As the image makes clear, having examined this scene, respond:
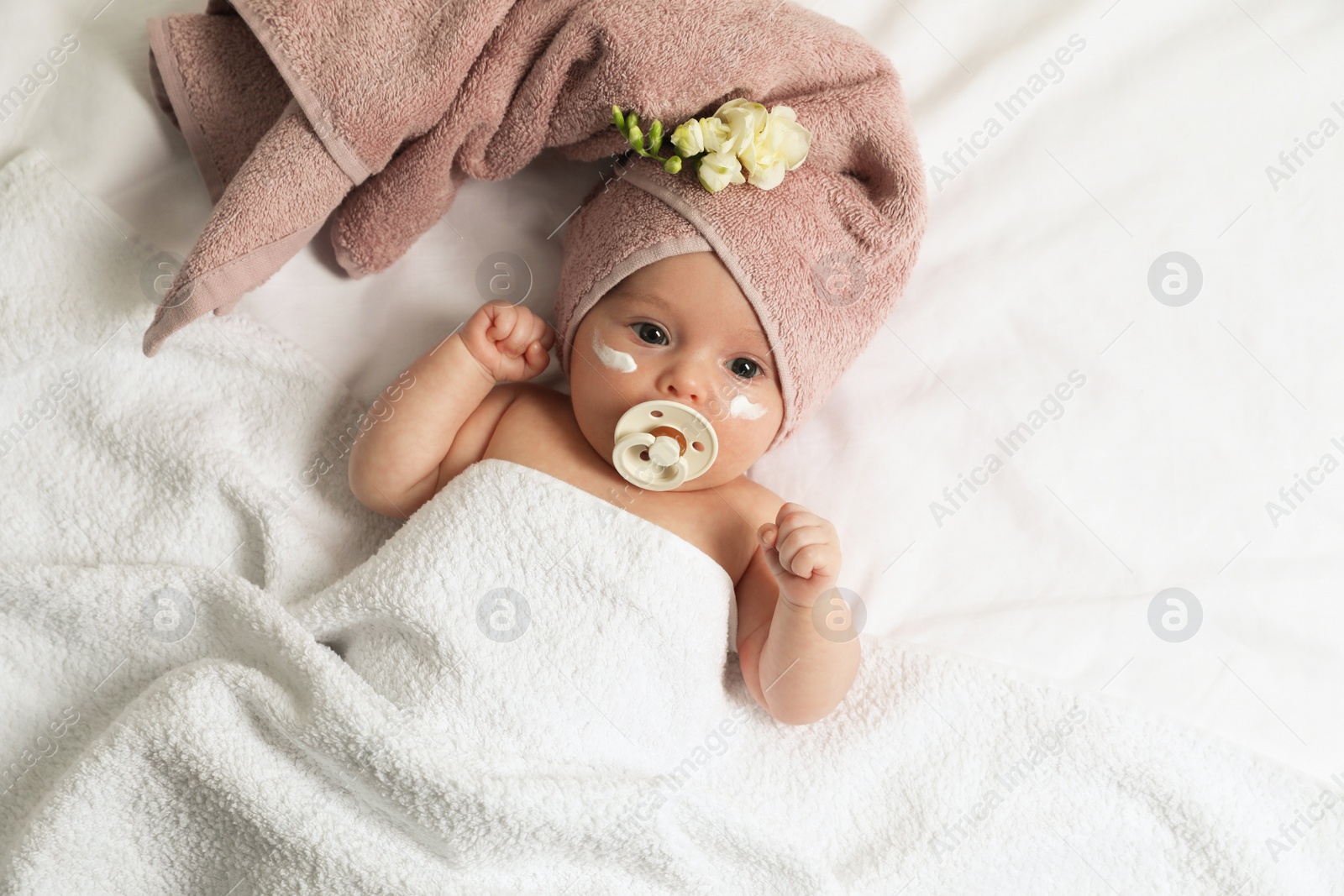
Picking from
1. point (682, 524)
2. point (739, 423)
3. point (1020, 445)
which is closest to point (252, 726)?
point (682, 524)

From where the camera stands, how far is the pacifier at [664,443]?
129 centimetres

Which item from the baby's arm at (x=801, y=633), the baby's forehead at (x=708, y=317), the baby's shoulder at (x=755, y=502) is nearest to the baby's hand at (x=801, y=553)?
the baby's arm at (x=801, y=633)

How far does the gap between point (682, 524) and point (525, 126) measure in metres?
0.59

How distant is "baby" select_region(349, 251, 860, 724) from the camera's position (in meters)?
1.32

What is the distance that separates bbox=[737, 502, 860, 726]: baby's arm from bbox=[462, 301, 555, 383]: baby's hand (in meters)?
0.41

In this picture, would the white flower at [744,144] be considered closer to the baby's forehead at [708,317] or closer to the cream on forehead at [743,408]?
the baby's forehead at [708,317]

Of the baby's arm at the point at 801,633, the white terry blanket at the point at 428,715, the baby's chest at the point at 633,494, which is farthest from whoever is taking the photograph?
the baby's chest at the point at 633,494

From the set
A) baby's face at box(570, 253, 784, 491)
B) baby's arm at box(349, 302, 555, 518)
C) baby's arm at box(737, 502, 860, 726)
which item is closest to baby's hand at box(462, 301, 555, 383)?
baby's arm at box(349, 302, 555, 518)

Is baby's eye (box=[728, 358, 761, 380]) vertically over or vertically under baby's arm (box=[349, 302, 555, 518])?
over

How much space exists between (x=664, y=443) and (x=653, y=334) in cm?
16

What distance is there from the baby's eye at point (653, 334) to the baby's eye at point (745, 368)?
93mm

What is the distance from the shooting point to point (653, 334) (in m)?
1.34

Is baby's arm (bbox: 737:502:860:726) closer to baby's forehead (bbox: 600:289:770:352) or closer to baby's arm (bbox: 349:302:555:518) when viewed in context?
baby's forehead (bbox: 600:289:770:352)

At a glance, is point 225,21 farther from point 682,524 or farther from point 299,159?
point 682,524
